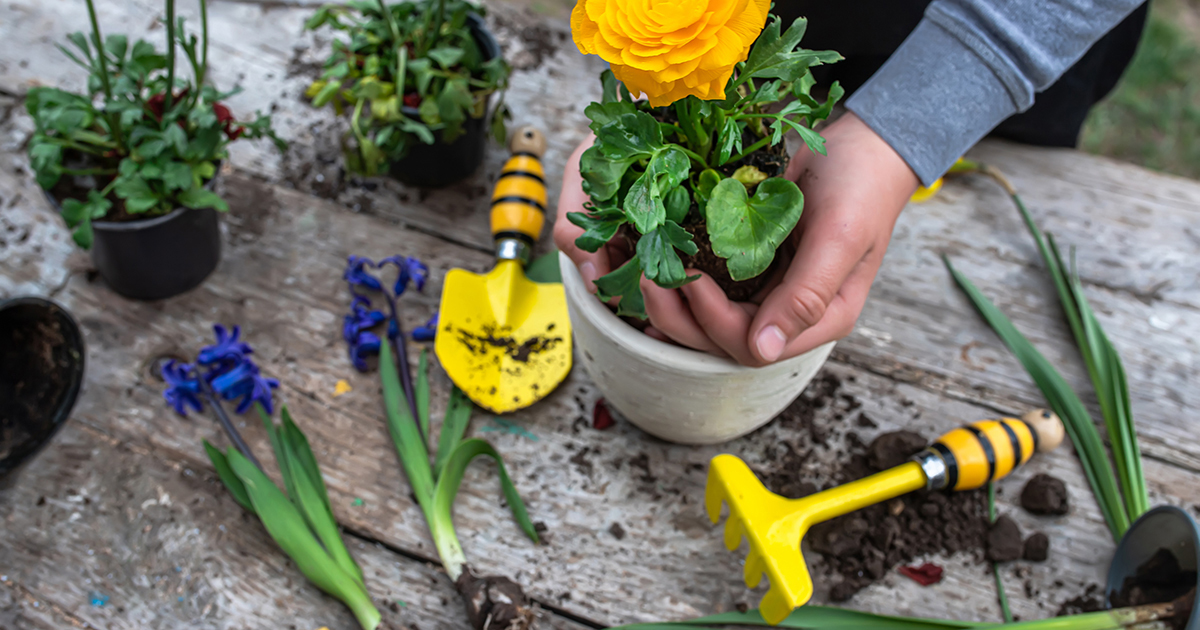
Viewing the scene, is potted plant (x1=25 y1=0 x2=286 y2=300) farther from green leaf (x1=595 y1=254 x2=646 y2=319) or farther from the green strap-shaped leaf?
green leaf (x1=595 y1=254 x2=646 y2=319)

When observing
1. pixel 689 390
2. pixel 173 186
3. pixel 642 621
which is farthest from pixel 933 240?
pixel 173 186

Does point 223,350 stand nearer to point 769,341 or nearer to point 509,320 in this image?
point 509,320

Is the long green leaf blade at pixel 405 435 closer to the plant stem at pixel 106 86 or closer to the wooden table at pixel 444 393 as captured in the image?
the wooden table at pixel 444 393

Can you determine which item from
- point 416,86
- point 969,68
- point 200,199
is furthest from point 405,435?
point 969,68

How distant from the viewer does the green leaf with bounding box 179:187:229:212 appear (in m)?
0.94

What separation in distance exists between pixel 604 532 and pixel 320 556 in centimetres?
31

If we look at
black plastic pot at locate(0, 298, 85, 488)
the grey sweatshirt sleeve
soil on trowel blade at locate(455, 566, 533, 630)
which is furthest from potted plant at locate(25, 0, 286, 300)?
the grey sweatshirt sleeve

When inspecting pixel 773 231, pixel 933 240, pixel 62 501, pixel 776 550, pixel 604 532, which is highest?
pixel 773 231

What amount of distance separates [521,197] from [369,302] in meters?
0.25

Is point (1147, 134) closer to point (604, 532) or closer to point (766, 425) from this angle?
point (766, 425)

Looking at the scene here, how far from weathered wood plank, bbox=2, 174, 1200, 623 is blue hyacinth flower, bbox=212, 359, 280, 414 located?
3cm

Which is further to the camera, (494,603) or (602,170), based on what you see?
(494,603)

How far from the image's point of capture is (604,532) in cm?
89

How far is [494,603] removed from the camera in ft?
2.63
